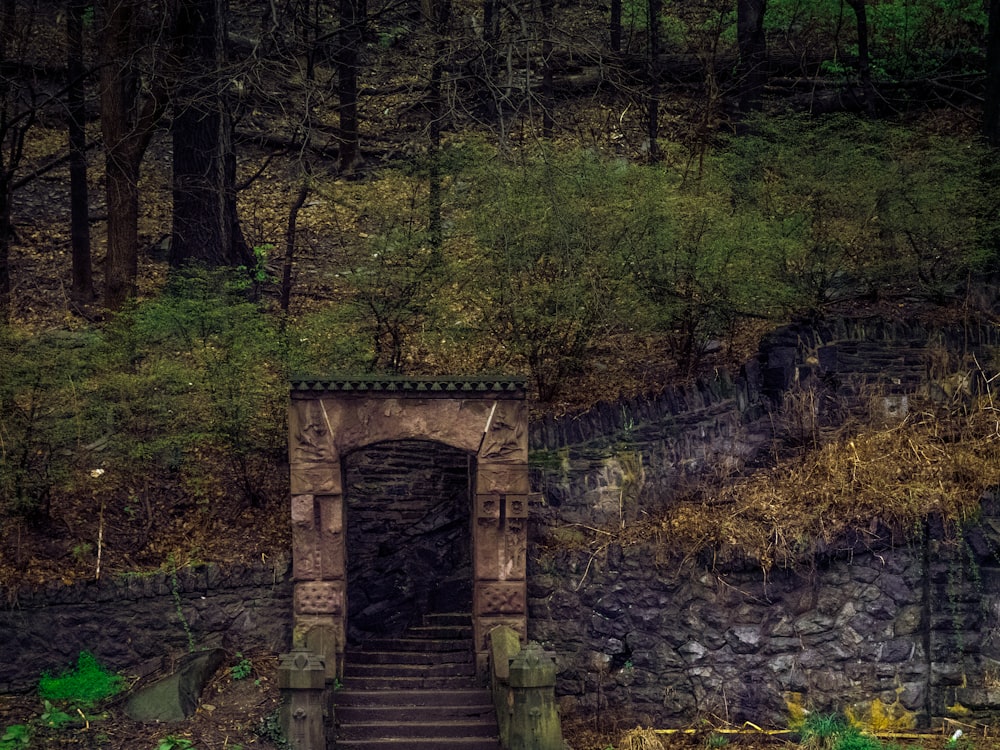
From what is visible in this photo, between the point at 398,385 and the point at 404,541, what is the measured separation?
2.87 metres

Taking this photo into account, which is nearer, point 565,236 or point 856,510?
point 856,510

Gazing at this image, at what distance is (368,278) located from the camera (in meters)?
15.9

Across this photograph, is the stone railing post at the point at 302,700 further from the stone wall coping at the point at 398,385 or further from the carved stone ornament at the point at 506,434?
the carved stone ornament at the point at 506,434

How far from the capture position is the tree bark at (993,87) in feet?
58.9

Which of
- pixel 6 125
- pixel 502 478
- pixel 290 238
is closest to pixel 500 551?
pixel 502 478

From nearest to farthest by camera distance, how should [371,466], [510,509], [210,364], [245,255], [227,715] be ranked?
[227,715]
[510,509]
[210,364]
[371,466]
[245,255]

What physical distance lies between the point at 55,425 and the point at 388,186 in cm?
544

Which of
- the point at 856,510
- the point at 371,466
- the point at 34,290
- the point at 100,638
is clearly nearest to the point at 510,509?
the point at 371,466

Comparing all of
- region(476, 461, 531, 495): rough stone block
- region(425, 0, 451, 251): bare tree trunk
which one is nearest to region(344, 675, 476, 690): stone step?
region(476, 461, 531, 495): rough stone block

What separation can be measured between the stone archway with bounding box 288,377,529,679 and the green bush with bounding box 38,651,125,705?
6.97 ft

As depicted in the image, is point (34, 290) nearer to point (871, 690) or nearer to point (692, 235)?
point (692, 235)

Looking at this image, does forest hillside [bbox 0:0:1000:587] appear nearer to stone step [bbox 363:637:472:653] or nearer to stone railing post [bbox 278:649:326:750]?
stone step [bbox 363:637:472:653]

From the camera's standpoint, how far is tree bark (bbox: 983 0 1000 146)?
58.9ft

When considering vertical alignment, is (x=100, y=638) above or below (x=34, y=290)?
below
